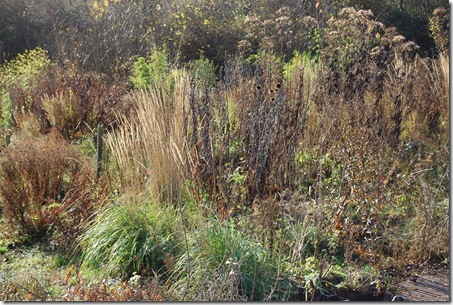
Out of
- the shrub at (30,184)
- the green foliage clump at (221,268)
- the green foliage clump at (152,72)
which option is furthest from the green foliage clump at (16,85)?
the green foliage clump at (221,268)

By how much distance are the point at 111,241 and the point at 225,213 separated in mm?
994

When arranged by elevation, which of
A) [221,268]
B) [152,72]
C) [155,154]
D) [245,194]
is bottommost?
[245,194]

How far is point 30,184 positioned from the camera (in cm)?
561

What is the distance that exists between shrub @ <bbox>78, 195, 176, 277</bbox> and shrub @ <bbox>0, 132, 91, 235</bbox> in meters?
0.76

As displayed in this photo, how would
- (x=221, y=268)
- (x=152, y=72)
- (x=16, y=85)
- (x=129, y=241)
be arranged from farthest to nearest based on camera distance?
(x=16, y=85) → (x=152, y=72) → (x=129, y=241) → (x=221, y=268)

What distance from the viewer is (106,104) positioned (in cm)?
915

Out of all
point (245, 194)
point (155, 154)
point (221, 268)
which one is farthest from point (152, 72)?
point (221, 268)

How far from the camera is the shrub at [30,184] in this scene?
5496 millimetres

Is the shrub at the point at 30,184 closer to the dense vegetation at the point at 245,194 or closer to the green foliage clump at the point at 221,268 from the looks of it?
the dense vegetation at the point at 245,194

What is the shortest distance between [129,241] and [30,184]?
1.42 metres

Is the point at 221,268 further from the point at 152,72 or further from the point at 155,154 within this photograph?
the point at 152,72

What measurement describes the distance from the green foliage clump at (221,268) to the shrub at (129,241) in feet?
0.86

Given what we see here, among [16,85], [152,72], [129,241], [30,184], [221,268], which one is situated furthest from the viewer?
[16,85]

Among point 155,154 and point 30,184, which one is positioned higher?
point 155,154
